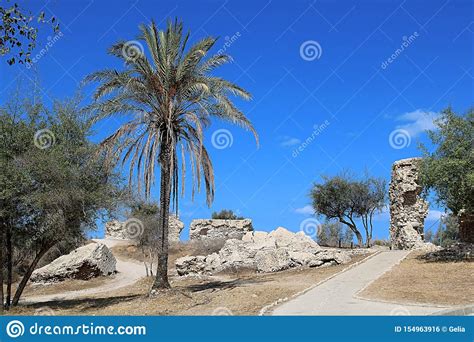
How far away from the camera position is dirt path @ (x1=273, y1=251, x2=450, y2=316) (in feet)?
Result: 36.2

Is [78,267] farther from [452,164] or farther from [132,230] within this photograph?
[452,164]

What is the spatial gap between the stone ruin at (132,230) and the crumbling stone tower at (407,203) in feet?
53.8

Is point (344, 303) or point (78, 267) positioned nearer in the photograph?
point (344, 303)

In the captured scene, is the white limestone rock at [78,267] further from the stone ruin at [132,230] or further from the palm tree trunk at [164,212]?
the palm tree trunk at [164,212]

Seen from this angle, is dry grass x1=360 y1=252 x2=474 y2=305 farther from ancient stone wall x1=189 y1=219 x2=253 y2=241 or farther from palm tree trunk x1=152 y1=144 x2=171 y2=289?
ancient stone wall x1=189 y1=219 x2=253 y2=241

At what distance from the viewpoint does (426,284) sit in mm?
15531

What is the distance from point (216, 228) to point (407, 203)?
1726cm

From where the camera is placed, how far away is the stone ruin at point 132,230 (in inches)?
1329

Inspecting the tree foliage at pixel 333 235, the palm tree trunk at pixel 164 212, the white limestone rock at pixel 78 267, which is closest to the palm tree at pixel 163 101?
the palm tree trunk at pixel 164 212

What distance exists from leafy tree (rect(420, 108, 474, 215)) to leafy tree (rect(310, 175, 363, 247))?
16.0m

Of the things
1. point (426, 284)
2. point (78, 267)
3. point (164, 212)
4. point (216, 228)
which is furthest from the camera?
point (216, 228)

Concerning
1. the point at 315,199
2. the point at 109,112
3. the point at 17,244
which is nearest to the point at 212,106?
the point at 109,112

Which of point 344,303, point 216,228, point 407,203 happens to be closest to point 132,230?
point 216,228

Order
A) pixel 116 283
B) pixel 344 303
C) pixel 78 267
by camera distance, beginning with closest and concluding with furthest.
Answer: pixel 344 303 < pixel 116 283 < pixel 78 267
